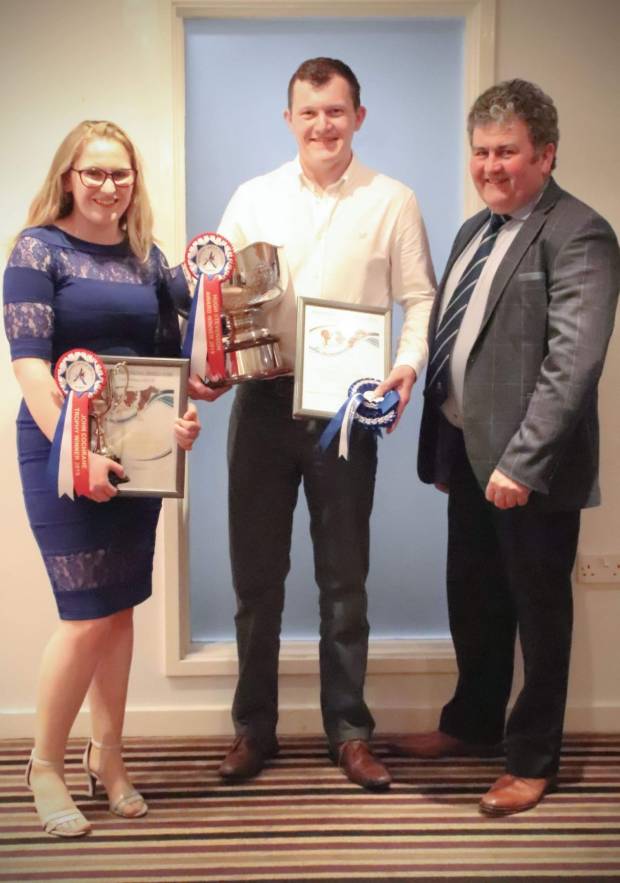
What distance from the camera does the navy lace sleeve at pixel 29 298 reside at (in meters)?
1.86

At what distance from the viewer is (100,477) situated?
188 centimetres

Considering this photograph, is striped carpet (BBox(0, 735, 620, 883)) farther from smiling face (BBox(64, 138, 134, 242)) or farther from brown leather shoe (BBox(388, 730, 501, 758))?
smiling face (BBox(64, 138, 134, 242))

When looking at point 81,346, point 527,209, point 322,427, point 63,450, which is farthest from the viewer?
point 322,427

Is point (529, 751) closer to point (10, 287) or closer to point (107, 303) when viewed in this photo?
point (107, 303)

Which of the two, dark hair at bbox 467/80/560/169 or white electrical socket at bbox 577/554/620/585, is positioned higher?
dark hair at bbox 467/80/560/169

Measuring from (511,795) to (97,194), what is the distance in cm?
155

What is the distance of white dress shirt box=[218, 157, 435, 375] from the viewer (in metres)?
2.17

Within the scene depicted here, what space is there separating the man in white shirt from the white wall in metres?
0.32

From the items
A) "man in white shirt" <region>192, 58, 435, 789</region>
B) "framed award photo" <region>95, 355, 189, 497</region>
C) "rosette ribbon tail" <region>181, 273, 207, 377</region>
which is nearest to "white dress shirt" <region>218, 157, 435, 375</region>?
"man in white shirt" <region>192, 58, 435, 789</region>

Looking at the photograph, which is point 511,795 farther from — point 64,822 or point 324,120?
point 324,120

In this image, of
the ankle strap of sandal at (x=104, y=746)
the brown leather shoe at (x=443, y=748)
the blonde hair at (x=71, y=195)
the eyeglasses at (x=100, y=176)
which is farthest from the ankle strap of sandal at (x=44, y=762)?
the eyeglasses at (x=100, y=176)

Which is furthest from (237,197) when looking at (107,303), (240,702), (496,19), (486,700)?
(486,700)

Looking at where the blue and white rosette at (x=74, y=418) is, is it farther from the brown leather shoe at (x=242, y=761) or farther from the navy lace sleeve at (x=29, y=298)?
the brown leather shoe at (x=242, y=761)

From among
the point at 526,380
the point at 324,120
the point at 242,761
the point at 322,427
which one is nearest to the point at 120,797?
the point at 242,761
